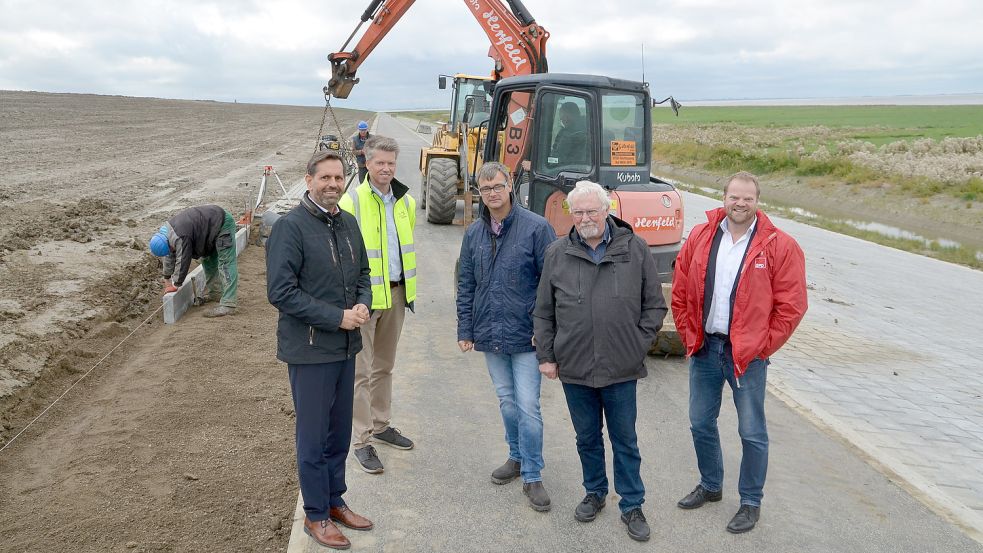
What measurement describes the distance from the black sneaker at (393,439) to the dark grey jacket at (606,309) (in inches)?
62.2

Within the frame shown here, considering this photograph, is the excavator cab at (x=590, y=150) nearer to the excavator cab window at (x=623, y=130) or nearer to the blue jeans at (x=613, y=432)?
the excavator cab window at (x=623, y=130)

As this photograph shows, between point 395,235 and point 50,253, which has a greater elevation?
point 395,235

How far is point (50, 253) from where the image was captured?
10930 mm

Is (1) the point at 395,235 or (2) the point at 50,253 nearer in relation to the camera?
(1) the point at 395,235

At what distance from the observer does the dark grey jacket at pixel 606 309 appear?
4031mm

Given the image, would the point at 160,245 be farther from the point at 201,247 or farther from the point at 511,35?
the point at 511,35

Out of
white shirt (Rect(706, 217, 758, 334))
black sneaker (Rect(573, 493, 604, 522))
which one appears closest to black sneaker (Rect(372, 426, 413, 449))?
black sneaker (Rect(573, 493, 604, 522))

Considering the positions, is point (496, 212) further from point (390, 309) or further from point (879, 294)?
point (879, 294)

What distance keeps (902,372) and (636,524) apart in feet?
15.3

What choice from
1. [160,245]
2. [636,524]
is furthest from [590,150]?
[636,524]

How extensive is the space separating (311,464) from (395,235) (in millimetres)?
1613

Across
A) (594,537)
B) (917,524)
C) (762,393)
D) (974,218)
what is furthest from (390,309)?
(974,218)

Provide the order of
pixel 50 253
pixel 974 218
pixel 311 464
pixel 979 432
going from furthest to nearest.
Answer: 1. pixel 974 218
2. pixel 50 253
3. pixel 979 432
4. pixel 311 464

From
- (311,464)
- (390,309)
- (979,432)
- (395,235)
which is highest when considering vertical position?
(395,235)
